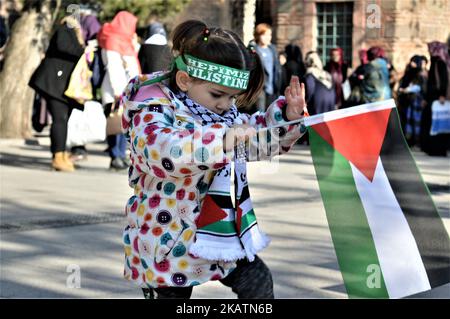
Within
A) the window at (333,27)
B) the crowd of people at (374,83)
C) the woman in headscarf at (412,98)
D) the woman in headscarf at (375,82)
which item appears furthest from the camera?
the window at (333,27)

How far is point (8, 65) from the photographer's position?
16625 mm

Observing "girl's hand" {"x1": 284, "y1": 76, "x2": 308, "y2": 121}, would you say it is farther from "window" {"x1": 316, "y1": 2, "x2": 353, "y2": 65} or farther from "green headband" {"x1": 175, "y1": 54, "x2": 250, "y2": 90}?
"window" {"x1": 316, "y1": 2, "x2": 353, "y2": 65}

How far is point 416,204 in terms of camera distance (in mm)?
Answer: 3850

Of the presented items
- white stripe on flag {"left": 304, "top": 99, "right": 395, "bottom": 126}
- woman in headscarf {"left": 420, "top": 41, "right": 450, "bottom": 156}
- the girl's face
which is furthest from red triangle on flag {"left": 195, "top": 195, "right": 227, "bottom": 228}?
woman in headscarf {"left": 420, "top": 41, "right": 450, "bottom": 156}

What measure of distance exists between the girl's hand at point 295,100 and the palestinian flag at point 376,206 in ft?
0.18

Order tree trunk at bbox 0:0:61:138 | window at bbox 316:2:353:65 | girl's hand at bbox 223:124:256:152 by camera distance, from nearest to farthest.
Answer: girl's hand at bbox 223:124:256:152
tree trunk at bbox 0:0:61:138
window at bbox 316:2:353:65

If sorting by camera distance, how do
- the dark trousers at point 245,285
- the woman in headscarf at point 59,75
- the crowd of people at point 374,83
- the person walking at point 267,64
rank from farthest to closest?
the crowd of people at point 374,83 → the person walking at point 267,64 → the woman in headscarf at point 59,75 → the dark trousers at point 245,285

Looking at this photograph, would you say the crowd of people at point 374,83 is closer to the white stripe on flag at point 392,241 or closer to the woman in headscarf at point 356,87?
the woman in headscarf at point 356,87

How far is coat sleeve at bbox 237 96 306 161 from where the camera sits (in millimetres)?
3766

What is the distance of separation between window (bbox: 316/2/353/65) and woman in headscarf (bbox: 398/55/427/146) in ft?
33.0

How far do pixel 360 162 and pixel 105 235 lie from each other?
446 centimetres

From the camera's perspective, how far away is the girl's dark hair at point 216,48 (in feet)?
12.5

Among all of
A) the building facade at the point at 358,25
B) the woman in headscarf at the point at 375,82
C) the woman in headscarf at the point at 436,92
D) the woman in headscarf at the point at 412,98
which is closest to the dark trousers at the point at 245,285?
the woman in headscarf at the point at 436,92
